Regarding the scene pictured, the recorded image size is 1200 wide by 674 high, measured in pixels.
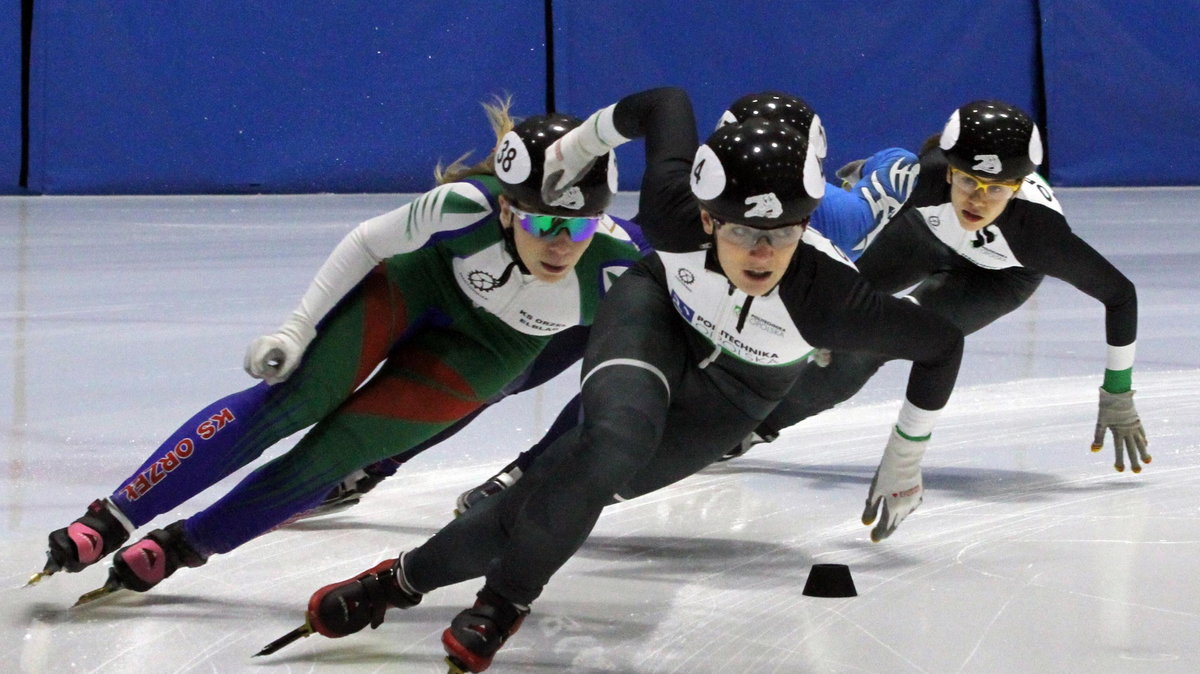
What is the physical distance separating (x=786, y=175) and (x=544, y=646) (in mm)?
919

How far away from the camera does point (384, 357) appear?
299 cm

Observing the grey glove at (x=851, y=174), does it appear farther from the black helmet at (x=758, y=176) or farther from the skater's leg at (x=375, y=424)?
the black helmet at (x=758, y=176)

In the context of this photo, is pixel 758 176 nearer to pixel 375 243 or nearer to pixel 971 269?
pixel 375 243

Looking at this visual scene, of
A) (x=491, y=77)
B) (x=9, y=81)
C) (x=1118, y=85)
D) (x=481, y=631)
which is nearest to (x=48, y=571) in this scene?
(x=481, y=631)

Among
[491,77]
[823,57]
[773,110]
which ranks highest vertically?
[773,110]

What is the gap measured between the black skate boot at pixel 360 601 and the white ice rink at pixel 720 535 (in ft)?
0.20

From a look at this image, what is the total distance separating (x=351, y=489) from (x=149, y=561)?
785 millimetres

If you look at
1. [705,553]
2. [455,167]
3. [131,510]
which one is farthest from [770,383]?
[131,510]

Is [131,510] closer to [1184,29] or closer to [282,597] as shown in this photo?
[282,597]


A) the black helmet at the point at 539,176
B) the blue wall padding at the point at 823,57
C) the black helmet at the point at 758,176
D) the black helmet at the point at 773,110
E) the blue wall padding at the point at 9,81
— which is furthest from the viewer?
the blue wall padding at the point at 823,57

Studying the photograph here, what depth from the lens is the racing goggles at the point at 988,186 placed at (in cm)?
333

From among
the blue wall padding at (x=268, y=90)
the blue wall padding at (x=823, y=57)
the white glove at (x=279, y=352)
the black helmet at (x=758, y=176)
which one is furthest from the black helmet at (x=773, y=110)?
the blue wall padding at (x=823, y=57)

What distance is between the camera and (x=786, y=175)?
2.31 metres

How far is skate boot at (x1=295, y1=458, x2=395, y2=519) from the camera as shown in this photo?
3.34m
